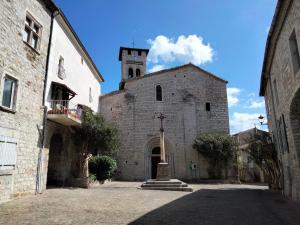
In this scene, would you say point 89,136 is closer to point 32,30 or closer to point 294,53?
point 32,30

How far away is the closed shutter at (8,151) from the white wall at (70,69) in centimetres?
323

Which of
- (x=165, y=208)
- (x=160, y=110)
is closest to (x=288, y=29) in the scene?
(x=165, y=208)

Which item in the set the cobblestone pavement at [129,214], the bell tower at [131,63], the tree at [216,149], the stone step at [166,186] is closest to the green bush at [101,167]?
the stone step at [166,186]

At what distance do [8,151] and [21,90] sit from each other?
2460mm

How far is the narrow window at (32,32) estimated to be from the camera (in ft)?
34.8

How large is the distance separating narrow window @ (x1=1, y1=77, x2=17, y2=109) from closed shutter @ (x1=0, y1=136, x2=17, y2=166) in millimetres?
1280

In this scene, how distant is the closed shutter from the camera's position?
8539mm

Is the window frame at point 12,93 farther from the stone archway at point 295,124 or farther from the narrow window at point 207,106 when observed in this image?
the narrow window at point 207,106

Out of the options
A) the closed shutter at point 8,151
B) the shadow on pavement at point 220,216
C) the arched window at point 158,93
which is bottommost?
the shadow on pavement at point 220,216

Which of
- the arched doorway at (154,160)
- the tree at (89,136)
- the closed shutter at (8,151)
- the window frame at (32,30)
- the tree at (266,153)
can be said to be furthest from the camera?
the arched doorway at (154,160)

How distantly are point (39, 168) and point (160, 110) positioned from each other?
14416 mm

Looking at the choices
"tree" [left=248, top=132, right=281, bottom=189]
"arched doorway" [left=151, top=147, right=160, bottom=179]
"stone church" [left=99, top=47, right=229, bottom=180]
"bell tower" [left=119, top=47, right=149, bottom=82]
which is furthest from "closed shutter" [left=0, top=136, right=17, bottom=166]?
"bell tower" [left=119, top=47, right=149, bottom=82]

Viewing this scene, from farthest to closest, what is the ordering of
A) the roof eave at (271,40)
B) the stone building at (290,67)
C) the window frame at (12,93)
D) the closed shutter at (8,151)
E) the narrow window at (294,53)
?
the window frame at (12,93) < the closed shutter at (8,151) < the roof eave at (271,40) < the narrow window at (294,53) < the stone building at (290,67)

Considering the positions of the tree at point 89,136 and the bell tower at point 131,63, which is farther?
the bell tower at point 131,63
